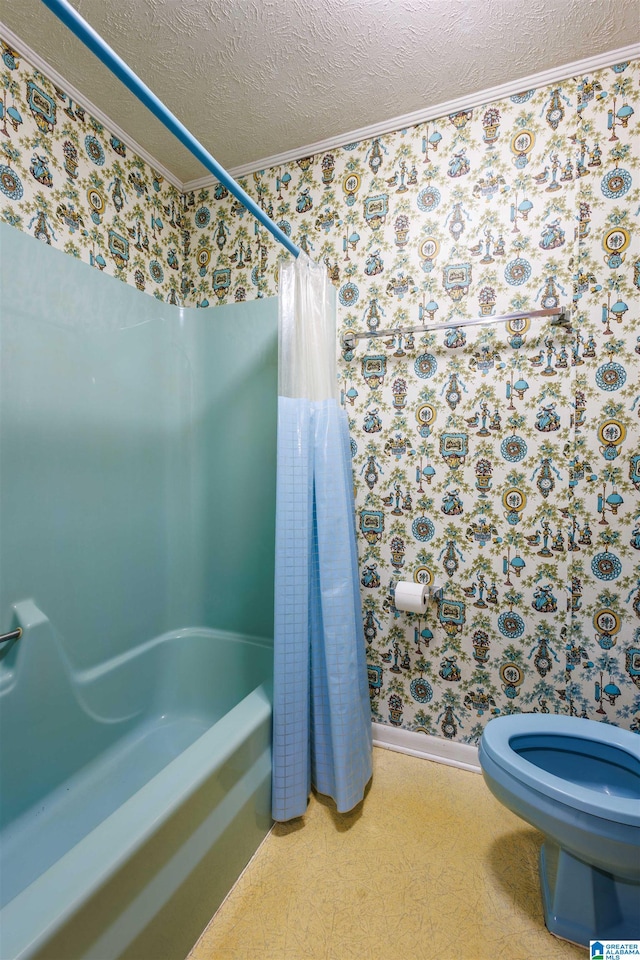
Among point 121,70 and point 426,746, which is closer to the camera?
point 121,70

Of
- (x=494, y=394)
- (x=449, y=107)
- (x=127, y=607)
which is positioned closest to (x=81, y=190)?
(x=449, y=107)

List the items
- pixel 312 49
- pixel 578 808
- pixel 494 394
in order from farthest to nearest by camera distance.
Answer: pixel 494 394, pixel 312 49, pixel 578 808

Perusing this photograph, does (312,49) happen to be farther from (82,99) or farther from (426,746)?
(426,746)

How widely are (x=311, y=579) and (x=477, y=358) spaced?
99cm

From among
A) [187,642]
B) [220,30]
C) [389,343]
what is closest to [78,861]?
[187,642]

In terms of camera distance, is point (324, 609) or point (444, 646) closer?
point (324, 609)

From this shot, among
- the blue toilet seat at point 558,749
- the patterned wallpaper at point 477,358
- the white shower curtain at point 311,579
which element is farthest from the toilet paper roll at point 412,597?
the blue toilet seat at point 558,749

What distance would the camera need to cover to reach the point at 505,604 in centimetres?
158

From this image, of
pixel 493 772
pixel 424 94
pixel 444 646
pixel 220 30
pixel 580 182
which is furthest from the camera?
pixel 444 646

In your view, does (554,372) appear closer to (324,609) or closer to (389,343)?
(389,343)

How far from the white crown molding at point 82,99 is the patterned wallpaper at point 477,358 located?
1.3 inches

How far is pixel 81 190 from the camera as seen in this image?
161 cm

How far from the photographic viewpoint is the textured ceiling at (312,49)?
4.16 feet

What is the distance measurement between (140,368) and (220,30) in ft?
3.63
